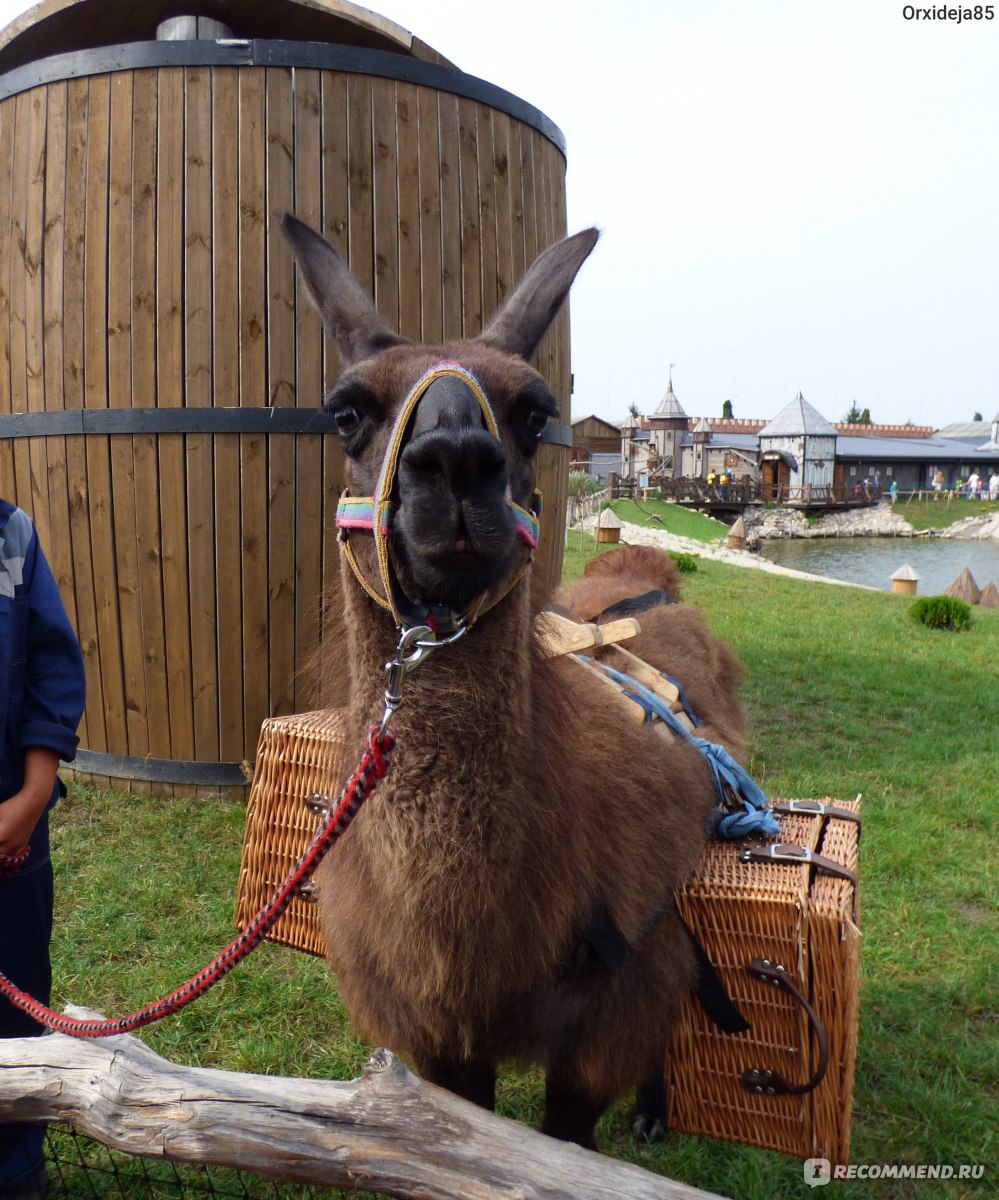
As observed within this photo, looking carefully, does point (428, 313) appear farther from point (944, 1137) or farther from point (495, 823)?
point (944, 1137)

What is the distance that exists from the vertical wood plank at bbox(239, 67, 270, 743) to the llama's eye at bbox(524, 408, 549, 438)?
92.6 inches

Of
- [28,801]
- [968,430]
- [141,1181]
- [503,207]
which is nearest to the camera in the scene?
[28,801]

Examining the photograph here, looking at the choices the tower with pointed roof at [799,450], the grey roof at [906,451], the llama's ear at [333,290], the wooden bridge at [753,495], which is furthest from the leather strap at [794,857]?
the grey roof at [906,451]

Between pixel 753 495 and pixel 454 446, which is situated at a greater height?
pixel 753 495

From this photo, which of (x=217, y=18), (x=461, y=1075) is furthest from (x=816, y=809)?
(x=217, y=18)

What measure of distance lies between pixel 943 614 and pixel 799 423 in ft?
138

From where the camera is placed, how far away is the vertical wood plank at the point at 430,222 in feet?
12.8

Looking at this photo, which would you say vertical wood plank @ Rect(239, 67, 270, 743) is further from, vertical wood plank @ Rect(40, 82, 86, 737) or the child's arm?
the child's arm

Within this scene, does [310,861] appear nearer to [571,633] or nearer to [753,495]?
[571,633]

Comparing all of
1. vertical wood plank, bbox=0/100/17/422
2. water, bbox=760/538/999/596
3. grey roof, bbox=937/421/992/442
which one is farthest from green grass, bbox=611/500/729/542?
grey roof, bbox=937/421/992/442

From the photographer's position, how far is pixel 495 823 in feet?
5.06

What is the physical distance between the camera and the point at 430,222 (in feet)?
12.9

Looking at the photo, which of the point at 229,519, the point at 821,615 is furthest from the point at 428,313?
the point at 821,615

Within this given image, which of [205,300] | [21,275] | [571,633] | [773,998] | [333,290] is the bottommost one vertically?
[773,998]
